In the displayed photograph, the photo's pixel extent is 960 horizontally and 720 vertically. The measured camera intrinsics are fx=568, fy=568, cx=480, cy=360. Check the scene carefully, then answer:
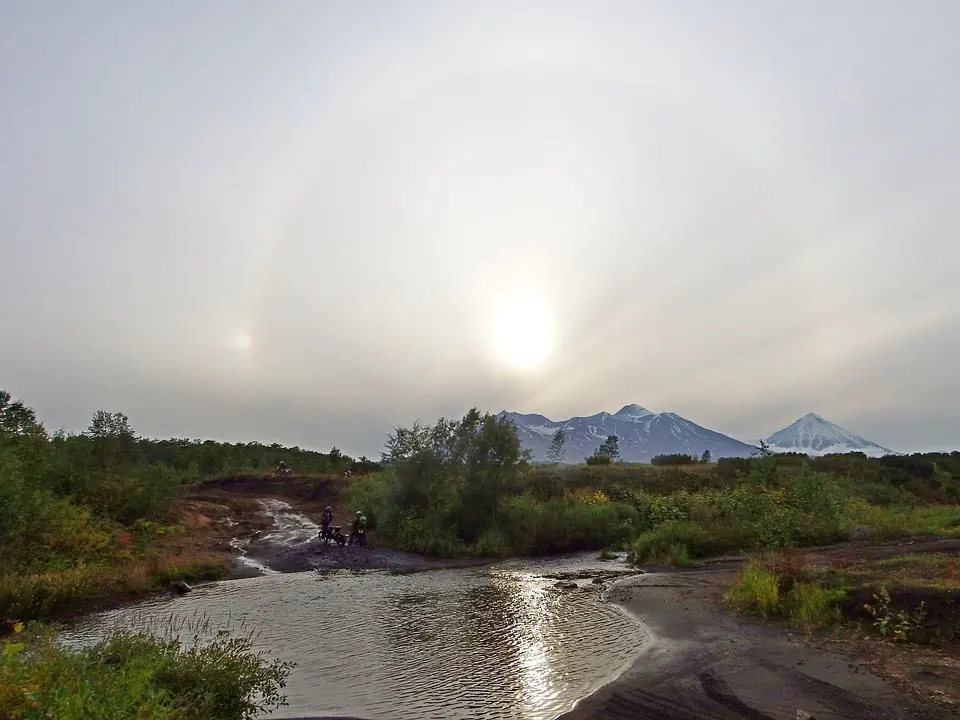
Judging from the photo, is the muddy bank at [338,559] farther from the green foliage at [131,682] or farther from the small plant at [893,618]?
the small plant at [893,618]

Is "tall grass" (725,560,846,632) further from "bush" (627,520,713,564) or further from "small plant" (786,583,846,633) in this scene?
"bush" (627,520,713,564)

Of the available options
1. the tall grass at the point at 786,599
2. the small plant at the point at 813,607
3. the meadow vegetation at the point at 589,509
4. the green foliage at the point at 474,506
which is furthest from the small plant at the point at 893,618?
the green foliage at the point at 474,506

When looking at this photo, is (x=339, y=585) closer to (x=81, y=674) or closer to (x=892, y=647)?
(x=81, y=674)

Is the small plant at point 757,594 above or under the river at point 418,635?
above

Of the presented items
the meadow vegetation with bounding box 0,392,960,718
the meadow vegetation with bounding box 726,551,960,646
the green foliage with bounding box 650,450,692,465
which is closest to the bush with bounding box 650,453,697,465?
the green foliage with bounding box 650,450,692,465

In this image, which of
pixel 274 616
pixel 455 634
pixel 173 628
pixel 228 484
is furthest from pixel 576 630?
pixel 228 484

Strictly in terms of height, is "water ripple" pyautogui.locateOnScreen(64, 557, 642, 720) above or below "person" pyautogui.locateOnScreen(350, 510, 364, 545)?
below

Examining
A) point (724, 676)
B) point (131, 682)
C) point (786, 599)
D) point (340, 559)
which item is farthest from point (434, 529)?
point (131, 682)
